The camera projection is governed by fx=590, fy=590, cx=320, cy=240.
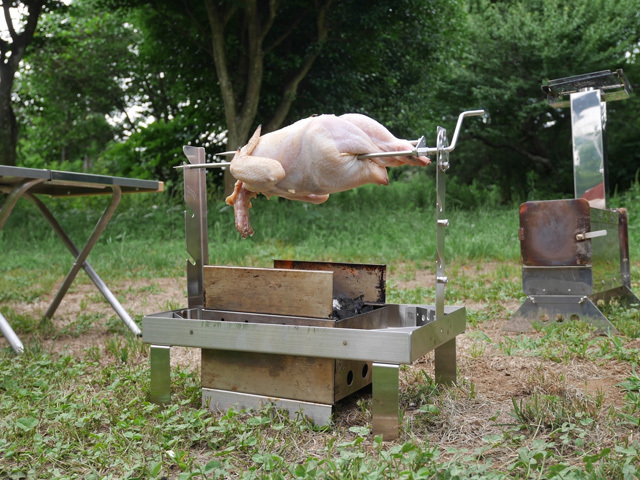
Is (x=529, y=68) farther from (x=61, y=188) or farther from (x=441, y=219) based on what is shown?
(x=441, y=219)

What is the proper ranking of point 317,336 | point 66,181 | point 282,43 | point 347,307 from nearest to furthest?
point 317,336 < point 347,307 < point 66,181 < point 282,43

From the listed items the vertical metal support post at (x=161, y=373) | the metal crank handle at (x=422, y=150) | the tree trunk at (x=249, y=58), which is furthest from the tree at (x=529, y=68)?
the vertical metal support post at (x=161, y=373)

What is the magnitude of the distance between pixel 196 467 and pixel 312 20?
36.3ft

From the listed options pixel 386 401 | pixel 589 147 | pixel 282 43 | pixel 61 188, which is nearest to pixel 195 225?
pixel 386 401

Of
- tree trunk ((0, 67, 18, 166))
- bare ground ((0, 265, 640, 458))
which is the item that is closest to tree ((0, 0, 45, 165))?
tree trunk ((0, 67, 18, 166))

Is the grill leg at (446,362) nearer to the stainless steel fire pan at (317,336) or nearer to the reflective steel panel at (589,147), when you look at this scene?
the stainless steel fire pan at (317,336)

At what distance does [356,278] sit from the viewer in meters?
2.98

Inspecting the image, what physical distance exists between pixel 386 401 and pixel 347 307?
67 cm

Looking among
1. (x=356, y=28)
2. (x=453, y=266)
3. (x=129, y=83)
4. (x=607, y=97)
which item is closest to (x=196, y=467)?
(x=607, y=97)

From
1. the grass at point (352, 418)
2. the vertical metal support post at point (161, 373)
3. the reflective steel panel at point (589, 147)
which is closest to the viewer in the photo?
the grass at point (352, 418)

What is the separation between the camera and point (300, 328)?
2383mm

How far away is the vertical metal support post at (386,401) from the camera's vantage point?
88.1 inches

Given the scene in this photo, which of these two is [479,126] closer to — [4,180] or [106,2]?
[106,2]

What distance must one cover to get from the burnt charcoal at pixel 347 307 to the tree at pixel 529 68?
12474 mm
